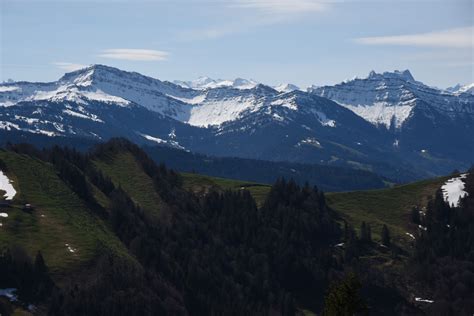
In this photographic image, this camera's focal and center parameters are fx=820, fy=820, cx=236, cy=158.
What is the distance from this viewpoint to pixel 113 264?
142 metres

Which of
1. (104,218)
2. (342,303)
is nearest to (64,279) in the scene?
(104,218)

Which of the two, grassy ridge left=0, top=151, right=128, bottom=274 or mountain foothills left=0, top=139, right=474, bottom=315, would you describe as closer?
mountain foothills left=0, top=139, right=474, bottom=315

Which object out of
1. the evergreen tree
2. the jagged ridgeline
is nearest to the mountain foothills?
the jagged ridgeline

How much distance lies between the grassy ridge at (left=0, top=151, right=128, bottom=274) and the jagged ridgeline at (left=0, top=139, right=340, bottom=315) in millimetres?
208

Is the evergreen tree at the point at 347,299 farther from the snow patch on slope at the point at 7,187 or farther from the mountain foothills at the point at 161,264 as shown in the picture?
the snow patch on slope at the point at 7,187

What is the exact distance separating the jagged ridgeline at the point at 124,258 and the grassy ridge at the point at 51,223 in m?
0.21

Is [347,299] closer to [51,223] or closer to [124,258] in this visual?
[124,258]

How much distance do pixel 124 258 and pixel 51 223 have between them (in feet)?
57.8

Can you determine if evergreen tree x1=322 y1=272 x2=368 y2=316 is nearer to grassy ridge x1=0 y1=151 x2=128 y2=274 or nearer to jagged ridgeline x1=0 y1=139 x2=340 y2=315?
jagged ridgeline x1=0 y1=139 x2=340 y2=315

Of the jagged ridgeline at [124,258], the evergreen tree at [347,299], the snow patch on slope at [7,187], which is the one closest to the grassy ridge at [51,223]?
the jagged ridgeline at [124,258]

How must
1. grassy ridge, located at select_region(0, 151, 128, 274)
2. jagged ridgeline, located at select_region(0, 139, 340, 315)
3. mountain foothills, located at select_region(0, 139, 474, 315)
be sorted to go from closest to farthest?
jagged ridgeline, located at select_region(0, 139, 340, 315) < mountain foothills, located at select_region(0, 139, 474, 315) < grassy ridge, located at select_region(0, 151, 128, 274)

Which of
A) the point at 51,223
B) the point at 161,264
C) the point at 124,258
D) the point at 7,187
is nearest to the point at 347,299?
the point at 124,258

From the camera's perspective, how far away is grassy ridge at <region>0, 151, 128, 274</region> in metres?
143

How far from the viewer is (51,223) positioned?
15688cm
